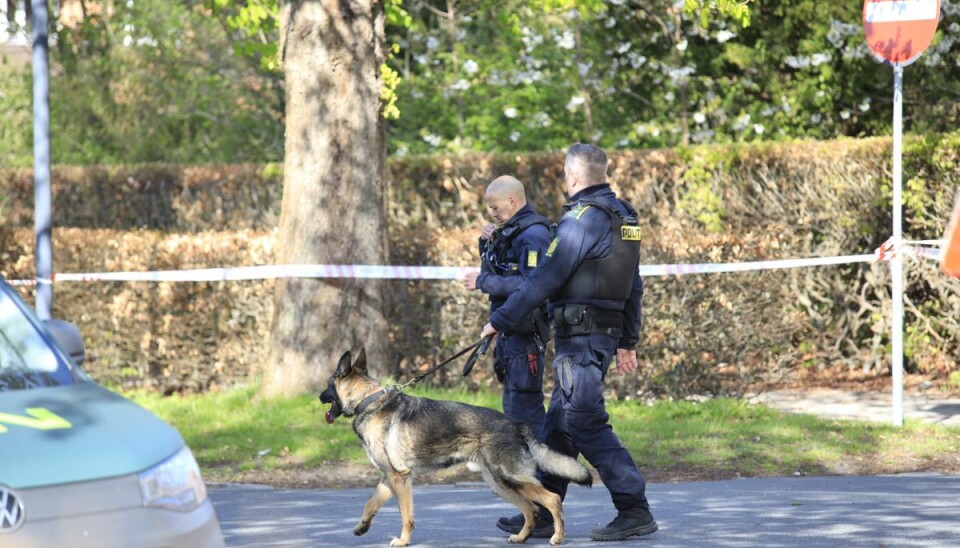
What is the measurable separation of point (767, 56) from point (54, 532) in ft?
41.3

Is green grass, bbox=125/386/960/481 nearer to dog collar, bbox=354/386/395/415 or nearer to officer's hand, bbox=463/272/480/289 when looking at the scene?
officer's hand, bbox=463/272/480/289

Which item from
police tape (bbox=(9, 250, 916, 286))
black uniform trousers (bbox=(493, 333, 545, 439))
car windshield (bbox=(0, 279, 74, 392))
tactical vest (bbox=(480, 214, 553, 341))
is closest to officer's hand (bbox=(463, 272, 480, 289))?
tactical vest (bbox=(480, 214, 553, 341))

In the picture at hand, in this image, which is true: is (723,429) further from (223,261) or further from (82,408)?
(82,408)

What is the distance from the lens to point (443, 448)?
692cm

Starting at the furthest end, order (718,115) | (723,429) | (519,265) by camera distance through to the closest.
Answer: (718,115)
(723,429)
(519,265)

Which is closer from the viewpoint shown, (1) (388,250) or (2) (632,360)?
(2) (632,360)

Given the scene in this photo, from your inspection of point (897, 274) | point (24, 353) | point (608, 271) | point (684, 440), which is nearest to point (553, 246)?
point (608, 271)

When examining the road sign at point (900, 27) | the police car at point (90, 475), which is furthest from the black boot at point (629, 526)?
the road sign at point (900, 27)

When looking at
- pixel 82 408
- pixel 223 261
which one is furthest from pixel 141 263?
pixel 82 408

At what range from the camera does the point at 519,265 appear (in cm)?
752

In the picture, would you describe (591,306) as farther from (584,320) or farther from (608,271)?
(608,271)

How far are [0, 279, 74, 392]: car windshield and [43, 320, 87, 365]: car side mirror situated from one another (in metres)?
0.10

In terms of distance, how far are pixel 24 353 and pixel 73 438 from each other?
0.93 metres

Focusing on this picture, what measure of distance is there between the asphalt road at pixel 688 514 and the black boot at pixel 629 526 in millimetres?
53
